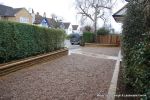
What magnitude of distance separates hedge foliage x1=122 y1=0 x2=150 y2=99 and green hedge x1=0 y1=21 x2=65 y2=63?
5106 millimetres

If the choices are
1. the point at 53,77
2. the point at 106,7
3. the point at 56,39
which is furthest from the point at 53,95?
the point at 106,7

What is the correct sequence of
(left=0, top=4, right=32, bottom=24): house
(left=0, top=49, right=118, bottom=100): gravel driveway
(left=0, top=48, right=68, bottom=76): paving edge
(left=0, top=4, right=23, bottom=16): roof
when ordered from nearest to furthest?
(left=0, top=49, right=118, bottom=100): gravel driveway → (left=0, top=48, right=68, bottom=76): paving edge → (left=0, top=4, right=23, bottom=16): roof → (left=0, top=4, right=32, bottom=24): house

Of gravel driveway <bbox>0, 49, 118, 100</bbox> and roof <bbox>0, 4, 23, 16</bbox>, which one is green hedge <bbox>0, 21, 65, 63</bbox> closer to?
gravel driveway <bbox>0, 49, 118, 100</bbox>

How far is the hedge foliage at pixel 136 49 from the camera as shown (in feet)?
14.2

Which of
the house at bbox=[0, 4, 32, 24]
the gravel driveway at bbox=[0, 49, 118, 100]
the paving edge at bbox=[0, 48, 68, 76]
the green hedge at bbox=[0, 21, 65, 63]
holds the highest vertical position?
the house at bbox=[0, 4, 32, 24]

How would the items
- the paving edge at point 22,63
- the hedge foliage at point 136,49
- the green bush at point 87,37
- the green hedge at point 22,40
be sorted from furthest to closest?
the green bush at point 87,37 < the green hedge at point 22,40 < the paving edge at point 22,63 < the hedge foliage at point 136,49

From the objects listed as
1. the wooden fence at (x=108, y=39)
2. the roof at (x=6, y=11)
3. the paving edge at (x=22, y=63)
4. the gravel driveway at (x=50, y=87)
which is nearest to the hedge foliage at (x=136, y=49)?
the gravel driveway at (x=50, y=87)

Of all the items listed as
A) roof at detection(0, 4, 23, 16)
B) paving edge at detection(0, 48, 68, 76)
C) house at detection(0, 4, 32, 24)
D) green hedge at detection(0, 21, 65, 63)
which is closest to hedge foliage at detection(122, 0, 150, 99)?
paving edge at detection(0, 48, 68, 76)

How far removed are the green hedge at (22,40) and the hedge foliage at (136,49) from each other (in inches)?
201

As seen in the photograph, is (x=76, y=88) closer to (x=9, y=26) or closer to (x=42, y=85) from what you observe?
(x=42, y=85)

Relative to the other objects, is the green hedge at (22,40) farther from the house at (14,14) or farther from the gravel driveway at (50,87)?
the house at (14,14)

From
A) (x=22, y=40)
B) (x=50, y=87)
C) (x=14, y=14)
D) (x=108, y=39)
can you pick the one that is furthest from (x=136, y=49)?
(x=14, y=14)

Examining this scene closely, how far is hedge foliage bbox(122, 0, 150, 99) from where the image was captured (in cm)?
434

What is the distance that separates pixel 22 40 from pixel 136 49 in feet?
24.3
